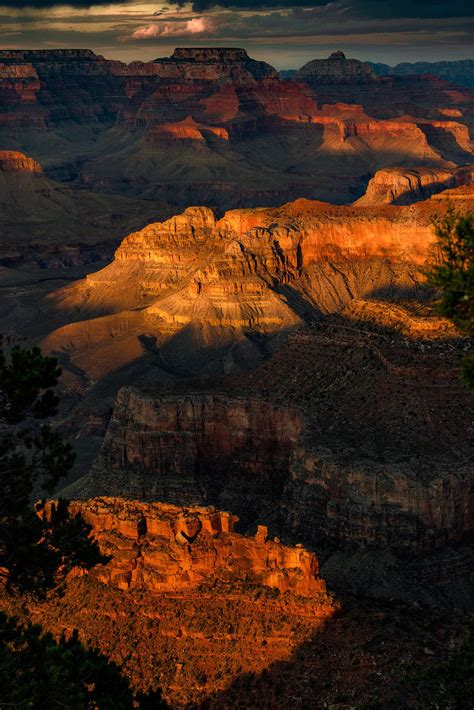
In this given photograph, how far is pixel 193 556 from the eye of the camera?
45.6 m

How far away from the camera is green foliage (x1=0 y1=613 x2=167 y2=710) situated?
33625 millimetres

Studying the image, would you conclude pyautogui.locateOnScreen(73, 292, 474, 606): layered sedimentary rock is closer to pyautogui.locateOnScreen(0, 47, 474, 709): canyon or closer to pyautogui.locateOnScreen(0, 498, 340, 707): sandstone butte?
pyautogui.locateOnScreen(0, 47, 474, 709): canyon

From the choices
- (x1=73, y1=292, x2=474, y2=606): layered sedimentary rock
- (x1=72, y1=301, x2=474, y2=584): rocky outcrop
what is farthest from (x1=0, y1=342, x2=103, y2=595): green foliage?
(x1=72, y1=301, x2=474, y2=584): rocky outcrop

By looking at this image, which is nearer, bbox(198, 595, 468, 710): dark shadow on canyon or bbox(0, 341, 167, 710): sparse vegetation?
bbox(0, 341, 167, 710): sparse vegetation

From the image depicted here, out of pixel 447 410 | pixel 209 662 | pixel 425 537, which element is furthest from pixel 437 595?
pixel 209 662

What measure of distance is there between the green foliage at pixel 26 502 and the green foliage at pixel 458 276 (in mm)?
12560

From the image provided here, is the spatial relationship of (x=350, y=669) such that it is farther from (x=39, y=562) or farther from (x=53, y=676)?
(x=53, y=676)

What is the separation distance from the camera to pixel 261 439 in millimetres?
71438

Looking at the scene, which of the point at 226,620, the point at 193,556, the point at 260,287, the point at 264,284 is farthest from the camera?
the point at 264,284

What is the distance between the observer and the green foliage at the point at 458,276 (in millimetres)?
35156

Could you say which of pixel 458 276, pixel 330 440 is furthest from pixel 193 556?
pixel 330 440

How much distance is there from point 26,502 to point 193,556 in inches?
298

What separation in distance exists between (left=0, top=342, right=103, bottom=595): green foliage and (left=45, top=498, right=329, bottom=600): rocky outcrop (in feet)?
14.7

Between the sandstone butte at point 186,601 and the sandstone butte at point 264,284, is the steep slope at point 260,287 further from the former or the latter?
the sandstone butte at point 186,601
